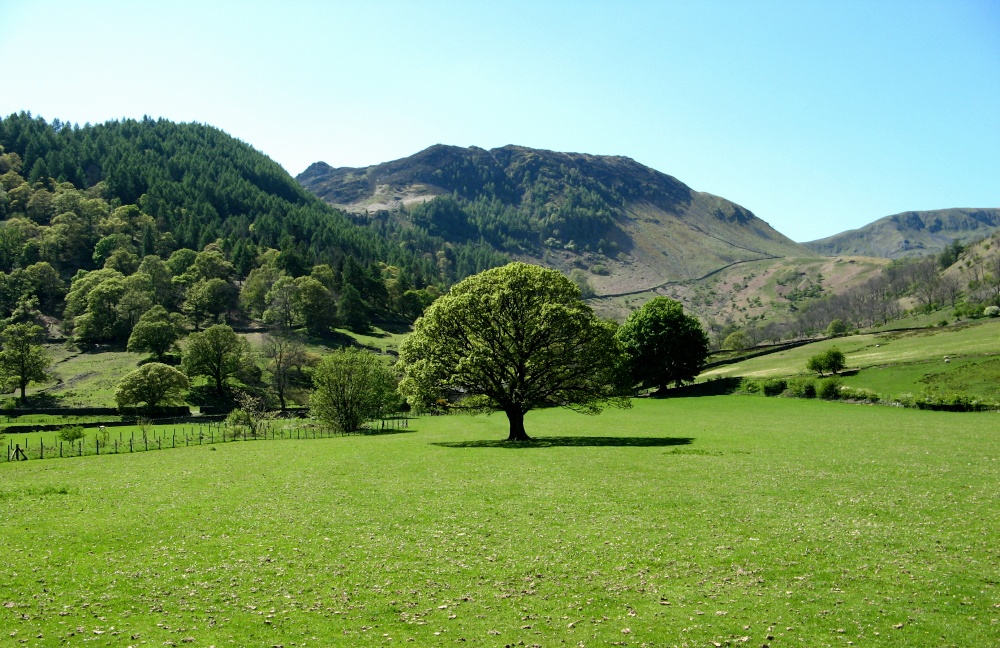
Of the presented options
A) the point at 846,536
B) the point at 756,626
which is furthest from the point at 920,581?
the point at 756,626

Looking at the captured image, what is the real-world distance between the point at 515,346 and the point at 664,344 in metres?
65.0

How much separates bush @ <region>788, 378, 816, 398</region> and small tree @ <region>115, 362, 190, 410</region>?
357 ft

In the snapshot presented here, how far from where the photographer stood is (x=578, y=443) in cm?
5162

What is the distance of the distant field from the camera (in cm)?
7594

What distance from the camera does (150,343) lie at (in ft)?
479

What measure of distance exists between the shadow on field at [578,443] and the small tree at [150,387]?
79.6 meters

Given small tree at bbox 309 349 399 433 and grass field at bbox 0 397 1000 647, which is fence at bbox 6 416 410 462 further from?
grass field at bbox 0 397 1000 647

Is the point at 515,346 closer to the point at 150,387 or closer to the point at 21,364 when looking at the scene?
the point at 150,387

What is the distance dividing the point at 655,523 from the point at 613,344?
33.8m

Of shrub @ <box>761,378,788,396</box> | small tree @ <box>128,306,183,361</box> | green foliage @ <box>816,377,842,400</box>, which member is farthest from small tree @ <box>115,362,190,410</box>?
green foliage @ <box>816,377,842,400</box>

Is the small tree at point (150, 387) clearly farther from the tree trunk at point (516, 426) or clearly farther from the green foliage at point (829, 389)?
the green foliage at point (829, 389)

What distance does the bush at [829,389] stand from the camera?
277ft

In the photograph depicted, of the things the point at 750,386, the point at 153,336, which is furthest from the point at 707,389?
the point at 153,336

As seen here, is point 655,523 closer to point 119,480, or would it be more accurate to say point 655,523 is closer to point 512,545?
point 512,545
